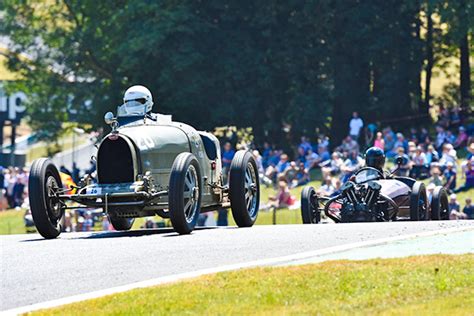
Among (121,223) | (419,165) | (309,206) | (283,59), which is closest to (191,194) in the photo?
(121,223)

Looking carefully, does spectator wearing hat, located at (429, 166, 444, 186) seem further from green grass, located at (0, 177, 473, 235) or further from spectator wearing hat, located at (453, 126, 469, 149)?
spectator wearing hat, located at (453, 126, 469, 149)

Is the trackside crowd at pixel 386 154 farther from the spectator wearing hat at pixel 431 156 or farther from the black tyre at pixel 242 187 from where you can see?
the black tyre at pixel 242 187

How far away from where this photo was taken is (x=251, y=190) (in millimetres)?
19094

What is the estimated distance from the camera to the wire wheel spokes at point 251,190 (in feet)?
62.2

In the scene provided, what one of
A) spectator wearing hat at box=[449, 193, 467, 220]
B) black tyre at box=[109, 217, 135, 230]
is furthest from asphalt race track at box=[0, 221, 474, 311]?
spectator wearing hat at box=[449, 193, 467, 220]

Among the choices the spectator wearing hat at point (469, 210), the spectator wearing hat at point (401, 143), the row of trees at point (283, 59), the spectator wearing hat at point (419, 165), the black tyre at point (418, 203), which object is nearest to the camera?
the black tyre at point (418, 203)

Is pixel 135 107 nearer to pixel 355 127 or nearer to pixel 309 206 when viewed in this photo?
pixel 309 206

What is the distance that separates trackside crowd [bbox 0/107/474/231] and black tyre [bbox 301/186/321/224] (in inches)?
173

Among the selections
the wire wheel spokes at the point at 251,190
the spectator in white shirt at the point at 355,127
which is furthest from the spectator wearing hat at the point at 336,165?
the wire wheel spokes at the point at 251,190

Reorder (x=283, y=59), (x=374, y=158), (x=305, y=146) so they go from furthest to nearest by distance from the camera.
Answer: (x=283, y=59), (x=305, y=146), (x=374, y=158)

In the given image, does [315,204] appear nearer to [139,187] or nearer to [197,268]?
[139,187]

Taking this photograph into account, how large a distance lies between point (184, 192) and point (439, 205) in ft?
20.3

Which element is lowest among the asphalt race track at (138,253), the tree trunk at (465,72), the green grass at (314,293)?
the green grass at (314,293)

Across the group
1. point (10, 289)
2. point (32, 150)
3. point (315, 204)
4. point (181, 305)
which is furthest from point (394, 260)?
point (32, 150)
